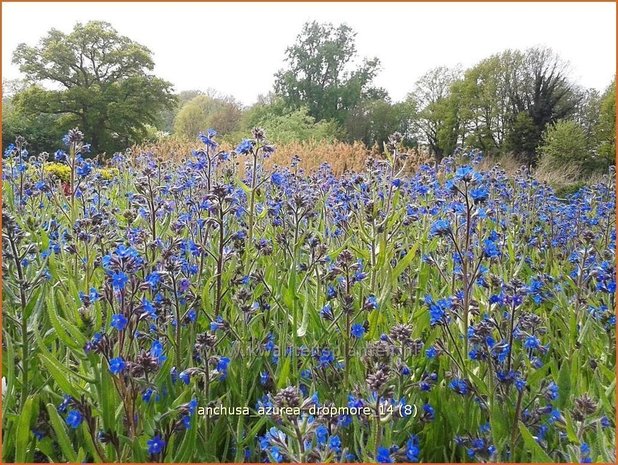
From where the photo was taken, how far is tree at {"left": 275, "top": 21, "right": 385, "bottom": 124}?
33.7 meters

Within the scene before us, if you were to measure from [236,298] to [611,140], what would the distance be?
19.8 meters

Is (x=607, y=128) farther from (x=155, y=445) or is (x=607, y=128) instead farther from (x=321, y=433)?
(x=155, y=445)

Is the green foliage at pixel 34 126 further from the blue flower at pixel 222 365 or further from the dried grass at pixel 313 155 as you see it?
the blue flower at pixel 222 365

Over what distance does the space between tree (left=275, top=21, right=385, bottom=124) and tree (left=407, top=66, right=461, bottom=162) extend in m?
5.06

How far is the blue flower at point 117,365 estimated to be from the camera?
139cm

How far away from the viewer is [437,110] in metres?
27.1

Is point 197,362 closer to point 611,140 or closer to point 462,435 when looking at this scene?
point 462,435

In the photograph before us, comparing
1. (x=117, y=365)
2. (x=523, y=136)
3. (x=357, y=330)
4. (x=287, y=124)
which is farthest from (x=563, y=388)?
(x=287, y=124)

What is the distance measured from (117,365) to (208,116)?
33.8 meters

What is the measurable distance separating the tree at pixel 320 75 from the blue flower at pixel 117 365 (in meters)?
A: 32.6

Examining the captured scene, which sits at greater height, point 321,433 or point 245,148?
point 245,148

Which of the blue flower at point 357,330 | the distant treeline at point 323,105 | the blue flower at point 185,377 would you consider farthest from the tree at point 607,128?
the blue flower at point 185,377

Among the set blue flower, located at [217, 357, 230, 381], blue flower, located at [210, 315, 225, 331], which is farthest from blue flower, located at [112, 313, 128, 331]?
blue flower, located at [210, 315, 225, 331]

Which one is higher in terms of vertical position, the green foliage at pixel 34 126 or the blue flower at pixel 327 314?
the green foliage at pixel 34 126
